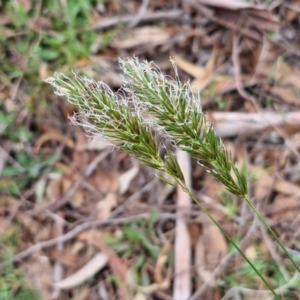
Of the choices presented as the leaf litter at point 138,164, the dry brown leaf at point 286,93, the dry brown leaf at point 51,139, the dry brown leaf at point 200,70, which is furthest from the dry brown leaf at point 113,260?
the dry brown leaf at point 286,93

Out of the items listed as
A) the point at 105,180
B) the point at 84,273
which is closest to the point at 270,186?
the point at 105,180

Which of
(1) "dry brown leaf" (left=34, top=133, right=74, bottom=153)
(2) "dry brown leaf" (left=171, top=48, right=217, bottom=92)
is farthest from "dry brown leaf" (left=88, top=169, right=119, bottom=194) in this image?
(2) "dry brown leaf" (left=171, top=48, right=217, bottom=92)

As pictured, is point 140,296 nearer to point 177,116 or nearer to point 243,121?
point 243,121

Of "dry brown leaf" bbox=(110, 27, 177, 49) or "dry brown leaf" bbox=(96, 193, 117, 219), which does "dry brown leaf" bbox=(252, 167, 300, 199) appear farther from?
"dry brown leaf" bbox=(110, 27, 177, 49)

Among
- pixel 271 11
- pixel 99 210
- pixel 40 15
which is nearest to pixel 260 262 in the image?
pixel 99 210

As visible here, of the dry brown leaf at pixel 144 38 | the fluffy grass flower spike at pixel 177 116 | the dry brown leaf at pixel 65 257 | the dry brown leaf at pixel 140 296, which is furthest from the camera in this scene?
the dry brown leaf at pixel 144 38

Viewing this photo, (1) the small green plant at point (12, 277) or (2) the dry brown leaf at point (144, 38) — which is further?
(2) the dry brown leaf at point (144, 38)

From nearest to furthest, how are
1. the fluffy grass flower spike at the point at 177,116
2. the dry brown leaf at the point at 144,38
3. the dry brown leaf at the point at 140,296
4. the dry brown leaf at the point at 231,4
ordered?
1. the fluffy grass flower spike at the point at 177,116
2. the dry brown leaf at the point at 140,296
3. the dry brown leaf at the point at 231,4
4. the dry brown leaf at the point at 144,38

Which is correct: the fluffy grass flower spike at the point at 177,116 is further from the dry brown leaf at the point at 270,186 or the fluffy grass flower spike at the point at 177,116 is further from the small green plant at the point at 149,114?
the dry brown leaf at the point at 270,186
